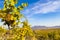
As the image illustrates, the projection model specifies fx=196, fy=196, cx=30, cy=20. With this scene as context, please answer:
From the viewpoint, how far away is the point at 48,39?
89.6m

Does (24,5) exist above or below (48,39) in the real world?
above

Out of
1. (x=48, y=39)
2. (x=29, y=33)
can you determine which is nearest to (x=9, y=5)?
(x=29, y=33)

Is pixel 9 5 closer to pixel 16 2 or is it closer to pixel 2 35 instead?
pixel 16 2

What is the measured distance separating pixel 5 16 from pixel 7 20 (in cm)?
40

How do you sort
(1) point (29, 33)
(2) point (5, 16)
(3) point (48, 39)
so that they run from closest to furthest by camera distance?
1. (2) point (5, 16)
2. (1) point (29, 33)
3. (3) point (48, 39)

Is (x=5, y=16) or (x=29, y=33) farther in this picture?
(x=29, y=33)

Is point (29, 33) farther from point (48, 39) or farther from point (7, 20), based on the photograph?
point (48, 39)

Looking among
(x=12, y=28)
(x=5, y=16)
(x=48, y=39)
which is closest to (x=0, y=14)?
(x=5, y=16)

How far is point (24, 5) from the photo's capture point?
17.1m

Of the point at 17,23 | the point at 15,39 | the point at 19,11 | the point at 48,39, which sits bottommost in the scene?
the point at 48,39

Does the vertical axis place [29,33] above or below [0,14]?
below

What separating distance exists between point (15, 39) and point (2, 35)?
1.17 meters

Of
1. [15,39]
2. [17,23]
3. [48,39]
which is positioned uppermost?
[17,23]

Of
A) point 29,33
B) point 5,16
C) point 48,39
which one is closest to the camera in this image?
point 5,16
